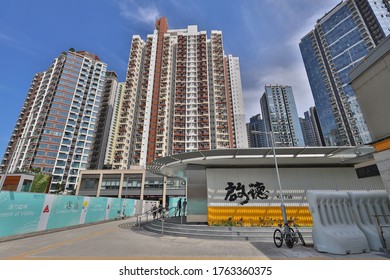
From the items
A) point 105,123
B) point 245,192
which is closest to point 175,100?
point 105,123

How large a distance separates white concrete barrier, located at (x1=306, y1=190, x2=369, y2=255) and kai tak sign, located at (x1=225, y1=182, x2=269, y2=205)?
19.6 feet

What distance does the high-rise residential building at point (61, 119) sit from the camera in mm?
68625

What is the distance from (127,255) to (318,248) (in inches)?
303

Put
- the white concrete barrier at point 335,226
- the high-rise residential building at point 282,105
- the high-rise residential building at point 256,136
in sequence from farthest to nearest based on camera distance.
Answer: the high-rise residential building at point 256,136 < the high-rise residential building at point 282,105 < the white concrete barrier at point 335,226

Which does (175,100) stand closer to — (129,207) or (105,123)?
(105,123)

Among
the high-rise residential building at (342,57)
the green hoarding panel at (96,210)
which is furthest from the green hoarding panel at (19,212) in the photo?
the high-rise residential building at (342,57)

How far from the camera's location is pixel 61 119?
245 feet

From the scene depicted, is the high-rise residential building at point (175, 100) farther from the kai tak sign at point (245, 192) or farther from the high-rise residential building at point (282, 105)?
the high-rise residential building at point (282, 105)

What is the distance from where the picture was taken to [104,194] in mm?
50469

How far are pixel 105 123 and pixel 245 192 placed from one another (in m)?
92.7

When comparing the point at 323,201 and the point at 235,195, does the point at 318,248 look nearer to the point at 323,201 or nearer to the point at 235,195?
the point at 323,201

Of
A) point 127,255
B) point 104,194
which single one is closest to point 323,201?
point 127,255

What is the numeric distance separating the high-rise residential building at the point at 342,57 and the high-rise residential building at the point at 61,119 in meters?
113

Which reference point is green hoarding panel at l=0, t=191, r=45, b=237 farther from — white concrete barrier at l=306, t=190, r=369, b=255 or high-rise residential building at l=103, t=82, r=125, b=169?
high-rise residential building at l=103, t=82, r=125, b=169
